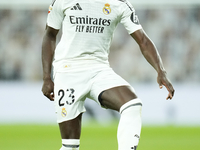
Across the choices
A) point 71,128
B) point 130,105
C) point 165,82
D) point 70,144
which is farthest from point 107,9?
point 70,144

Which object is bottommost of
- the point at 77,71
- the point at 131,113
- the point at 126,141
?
the point at 126,141

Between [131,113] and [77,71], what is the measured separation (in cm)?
72

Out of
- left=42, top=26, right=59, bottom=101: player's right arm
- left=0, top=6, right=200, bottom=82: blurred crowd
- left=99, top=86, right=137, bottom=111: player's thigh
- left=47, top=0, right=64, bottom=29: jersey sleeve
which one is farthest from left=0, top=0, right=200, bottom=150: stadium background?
left=99, top=86, right=137, bottom=111: player's thigh

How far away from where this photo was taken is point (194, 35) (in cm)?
997

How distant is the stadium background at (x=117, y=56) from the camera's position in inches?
320

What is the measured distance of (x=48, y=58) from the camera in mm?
3752

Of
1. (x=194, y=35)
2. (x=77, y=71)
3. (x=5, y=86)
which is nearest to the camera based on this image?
(x=77, y=71)

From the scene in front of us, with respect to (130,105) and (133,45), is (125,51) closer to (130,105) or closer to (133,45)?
(133,45)

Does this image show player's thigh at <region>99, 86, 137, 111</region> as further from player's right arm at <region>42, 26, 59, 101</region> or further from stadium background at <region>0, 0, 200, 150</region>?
stadium background at <region>0, 0, 200, 150</region>

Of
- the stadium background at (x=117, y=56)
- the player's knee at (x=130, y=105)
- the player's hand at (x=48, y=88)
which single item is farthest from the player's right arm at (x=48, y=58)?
the stadium background at (x=117, y=56)

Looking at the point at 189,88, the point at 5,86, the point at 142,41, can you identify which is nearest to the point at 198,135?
the point at 189,88

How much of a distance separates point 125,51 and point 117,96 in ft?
23.5

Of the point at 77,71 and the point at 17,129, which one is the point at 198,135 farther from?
the point at 77,71

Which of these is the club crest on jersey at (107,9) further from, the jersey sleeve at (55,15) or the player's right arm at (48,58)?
the player's right arm at (48,58)
